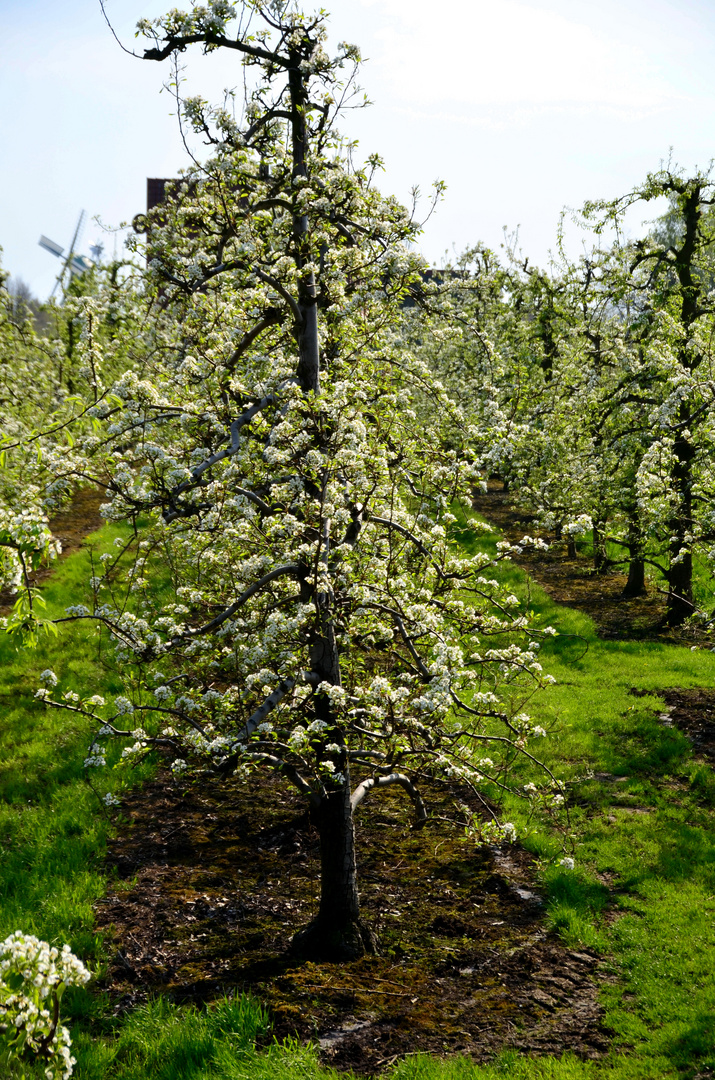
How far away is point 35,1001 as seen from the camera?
3217 millimetres

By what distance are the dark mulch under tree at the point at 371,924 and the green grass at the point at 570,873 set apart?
0.90ft

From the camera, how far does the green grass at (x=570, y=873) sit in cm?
587

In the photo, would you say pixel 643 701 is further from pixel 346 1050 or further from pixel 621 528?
pixel 346 1050

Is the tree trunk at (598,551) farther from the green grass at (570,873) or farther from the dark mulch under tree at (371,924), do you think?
the dark mulch under tree at (371,924)

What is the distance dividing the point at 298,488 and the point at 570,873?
18.7 ft

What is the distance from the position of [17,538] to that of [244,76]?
5779mm

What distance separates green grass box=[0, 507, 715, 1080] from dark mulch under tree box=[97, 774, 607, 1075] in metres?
0.28

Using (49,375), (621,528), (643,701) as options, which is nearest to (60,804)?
(643,701)

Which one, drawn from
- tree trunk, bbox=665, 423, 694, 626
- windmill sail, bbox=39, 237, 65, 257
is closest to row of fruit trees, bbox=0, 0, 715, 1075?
tree trunk, bbox=665, 423, 694, 626

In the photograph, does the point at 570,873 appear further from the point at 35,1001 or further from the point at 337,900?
the point at 35,1001

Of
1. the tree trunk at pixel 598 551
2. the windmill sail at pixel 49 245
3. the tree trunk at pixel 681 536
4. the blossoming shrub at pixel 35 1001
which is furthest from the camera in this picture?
the windmill sail at pixel 49 245

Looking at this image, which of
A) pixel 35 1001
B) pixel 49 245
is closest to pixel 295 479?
pixel 35 1001

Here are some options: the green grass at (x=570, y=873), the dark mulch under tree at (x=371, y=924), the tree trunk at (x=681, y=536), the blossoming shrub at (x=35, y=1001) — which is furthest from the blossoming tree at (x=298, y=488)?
the tree trunk at (x=681, y=536)

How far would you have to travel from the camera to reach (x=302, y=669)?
23.6ft
